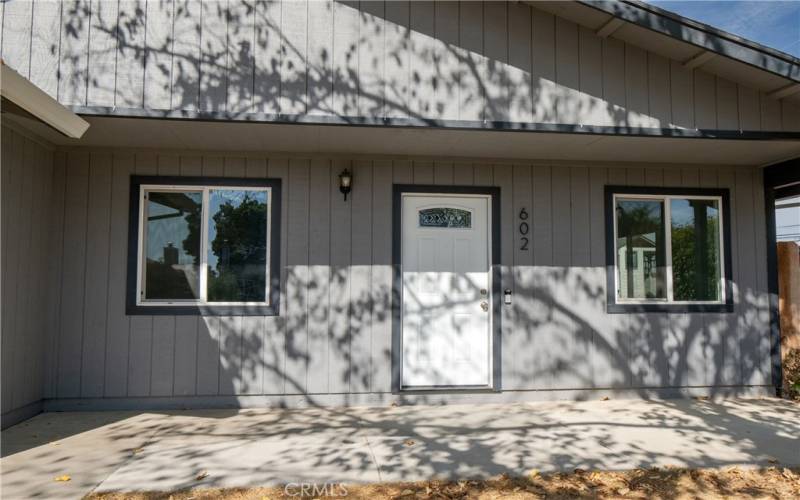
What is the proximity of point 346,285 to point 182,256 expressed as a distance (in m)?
1.69

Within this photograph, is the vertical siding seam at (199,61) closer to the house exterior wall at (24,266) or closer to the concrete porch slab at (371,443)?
the house exterior wall at (24,266)

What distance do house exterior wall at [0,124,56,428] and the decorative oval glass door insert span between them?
3.67 m

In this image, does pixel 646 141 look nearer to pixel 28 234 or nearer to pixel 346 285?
pixel 346 285

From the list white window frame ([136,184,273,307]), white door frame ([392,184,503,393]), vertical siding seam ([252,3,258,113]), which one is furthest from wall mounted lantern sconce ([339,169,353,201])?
vertical siding seam ([252,3,258,113])

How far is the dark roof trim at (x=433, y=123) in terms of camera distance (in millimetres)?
4281

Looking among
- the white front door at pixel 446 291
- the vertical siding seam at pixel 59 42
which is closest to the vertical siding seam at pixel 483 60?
the white front door at pixel 446 291

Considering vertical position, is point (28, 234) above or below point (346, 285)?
above

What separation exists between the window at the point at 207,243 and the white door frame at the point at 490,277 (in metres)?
1.23

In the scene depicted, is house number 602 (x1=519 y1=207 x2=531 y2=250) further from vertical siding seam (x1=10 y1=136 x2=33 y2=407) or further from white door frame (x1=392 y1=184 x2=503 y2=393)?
vertical siding seam (x1=10 y1=136 x2=33 y2=407)

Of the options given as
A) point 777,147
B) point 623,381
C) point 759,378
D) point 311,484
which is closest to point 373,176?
point 311,484

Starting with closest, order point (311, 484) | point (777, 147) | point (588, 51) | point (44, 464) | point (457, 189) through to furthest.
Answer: point (311, 484) → point (44, 464) → point (588, 51) → point (777, 147) → point (457, 189)

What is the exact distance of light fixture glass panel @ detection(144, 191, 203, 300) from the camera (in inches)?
205

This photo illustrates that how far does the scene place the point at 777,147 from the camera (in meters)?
5.13

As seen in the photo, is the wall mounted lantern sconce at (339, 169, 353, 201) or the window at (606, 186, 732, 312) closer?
the wall mounted lantern sconce at (339, 169, 353, 201)
